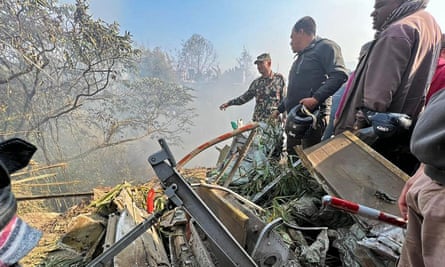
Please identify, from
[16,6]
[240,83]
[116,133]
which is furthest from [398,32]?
[240,83]

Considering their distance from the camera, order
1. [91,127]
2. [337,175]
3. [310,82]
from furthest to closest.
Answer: [91,127] < [310,82] < [337,175]

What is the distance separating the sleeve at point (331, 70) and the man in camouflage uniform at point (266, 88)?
157 centimetres

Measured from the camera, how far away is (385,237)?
119 cm

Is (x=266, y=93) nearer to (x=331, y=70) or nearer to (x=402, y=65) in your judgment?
(x=331, y=70)

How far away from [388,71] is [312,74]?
119 centimetres

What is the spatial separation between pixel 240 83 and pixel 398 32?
20.1 meters

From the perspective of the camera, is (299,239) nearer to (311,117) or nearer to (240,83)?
(311,117)

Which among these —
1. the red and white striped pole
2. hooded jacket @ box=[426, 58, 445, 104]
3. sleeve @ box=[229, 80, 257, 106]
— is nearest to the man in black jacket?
hooded jacket @ box=[426, 58, 445, 104]

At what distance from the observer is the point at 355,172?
175 centimetres

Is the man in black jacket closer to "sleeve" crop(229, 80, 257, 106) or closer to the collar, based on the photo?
the collar

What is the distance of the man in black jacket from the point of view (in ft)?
8.89

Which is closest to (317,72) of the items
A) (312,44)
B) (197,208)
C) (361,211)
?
(312,44)

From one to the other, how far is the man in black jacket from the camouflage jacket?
123cm

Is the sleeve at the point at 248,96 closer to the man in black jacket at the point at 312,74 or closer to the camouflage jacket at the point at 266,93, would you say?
the camouflage jacket at the point at 266,93
